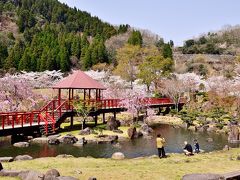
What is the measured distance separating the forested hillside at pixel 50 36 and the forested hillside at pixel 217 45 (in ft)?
56.4

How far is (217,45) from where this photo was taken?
89.4 meters

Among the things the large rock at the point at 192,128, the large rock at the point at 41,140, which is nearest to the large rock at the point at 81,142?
the large rock at the point at 41,140

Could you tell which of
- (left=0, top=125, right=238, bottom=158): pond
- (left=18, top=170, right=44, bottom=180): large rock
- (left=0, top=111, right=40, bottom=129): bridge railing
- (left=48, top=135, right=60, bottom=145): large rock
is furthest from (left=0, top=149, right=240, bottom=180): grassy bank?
(left=0, top=111, right=40, bottom=129): bridge railing

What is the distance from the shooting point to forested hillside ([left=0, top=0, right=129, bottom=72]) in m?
64.7

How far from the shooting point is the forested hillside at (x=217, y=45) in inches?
3361

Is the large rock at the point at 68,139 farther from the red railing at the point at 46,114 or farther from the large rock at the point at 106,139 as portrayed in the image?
the red railing at the point at 46,114

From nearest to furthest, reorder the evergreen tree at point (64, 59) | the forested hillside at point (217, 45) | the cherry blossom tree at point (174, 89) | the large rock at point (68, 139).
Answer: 1. the large rock at point (68, 139)
2. the cherry blossom tree at point (174, 89)
3. the evergreen tree at point (64, 59)
4. the forested hillside at point (217, 45)

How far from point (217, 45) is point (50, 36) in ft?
134

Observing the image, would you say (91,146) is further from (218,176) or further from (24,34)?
(24,34)

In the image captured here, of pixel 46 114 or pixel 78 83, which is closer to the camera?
pixel 46 114

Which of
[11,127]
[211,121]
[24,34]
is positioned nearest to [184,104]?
[211,121]

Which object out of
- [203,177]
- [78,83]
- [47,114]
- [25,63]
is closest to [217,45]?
[25,63]

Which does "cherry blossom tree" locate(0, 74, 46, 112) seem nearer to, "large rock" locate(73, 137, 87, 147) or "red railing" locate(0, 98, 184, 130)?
"red railing" locate(0, 98, 184, 130)

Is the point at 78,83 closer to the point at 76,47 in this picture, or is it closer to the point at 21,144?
the point at 21,144
